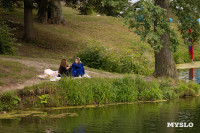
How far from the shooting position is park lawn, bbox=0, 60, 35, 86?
16055 millimetres

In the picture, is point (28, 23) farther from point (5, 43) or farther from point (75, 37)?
point (5, 43)

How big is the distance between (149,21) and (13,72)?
6.85 m

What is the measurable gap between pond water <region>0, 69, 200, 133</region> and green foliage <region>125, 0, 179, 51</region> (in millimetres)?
3644

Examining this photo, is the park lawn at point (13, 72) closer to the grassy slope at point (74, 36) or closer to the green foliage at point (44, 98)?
the green foliage at point (44, 98)

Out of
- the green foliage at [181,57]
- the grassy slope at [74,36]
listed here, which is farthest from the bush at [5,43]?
the green foliage at [181,57]

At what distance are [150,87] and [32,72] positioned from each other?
575cm

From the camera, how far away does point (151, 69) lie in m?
25.1

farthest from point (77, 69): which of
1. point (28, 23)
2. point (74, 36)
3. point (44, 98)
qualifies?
point (74, 36)

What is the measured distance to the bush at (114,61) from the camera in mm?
24000

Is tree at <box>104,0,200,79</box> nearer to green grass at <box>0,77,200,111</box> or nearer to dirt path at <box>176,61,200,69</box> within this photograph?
green grass at <box>0,77,200,111</box>

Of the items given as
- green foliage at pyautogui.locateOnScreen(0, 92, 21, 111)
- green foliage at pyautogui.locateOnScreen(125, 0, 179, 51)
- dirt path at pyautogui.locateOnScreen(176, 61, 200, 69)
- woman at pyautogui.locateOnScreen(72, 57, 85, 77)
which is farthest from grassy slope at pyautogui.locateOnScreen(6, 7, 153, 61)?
green foliage at pyautogui.locateOnScreen(0, 92, 21, 111)

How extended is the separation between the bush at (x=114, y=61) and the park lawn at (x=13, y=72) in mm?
7174

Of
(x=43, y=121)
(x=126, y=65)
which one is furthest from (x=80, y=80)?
(x=126, y=65)

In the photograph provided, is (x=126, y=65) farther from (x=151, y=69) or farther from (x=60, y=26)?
(x=60, y=26)
